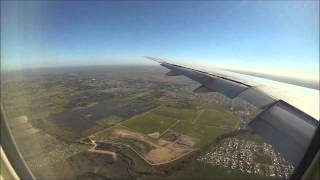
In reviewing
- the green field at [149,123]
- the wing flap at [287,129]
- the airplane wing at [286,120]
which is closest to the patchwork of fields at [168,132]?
the green field at [149,123]

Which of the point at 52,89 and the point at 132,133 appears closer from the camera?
the point at 132,133

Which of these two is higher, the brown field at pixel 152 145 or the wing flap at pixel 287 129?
the wing flap at pixel 287 129

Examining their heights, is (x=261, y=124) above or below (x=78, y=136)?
above

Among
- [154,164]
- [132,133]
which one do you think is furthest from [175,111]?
[154,164]

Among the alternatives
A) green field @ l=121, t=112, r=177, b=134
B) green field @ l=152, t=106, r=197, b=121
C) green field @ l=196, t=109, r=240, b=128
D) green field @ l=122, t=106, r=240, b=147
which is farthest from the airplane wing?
green field @ l=152, t=106, r=197, b=121

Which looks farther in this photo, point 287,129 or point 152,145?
point 152,145

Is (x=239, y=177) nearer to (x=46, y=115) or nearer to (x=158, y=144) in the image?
(x=158, y=144)

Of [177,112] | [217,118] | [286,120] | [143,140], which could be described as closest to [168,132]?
[143,140]

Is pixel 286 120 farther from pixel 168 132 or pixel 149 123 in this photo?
pixel 149 123

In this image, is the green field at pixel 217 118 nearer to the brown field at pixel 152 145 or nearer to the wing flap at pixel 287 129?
the brown field at pixel 152 145

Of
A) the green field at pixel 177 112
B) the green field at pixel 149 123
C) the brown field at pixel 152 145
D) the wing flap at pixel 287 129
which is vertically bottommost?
the brown field at pixel 152 145

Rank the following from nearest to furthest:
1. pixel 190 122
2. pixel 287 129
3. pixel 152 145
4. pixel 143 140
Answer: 1. pixel 287 129
2. pixel 152 145
3. pixel 143 140
4. pixel 190 122
